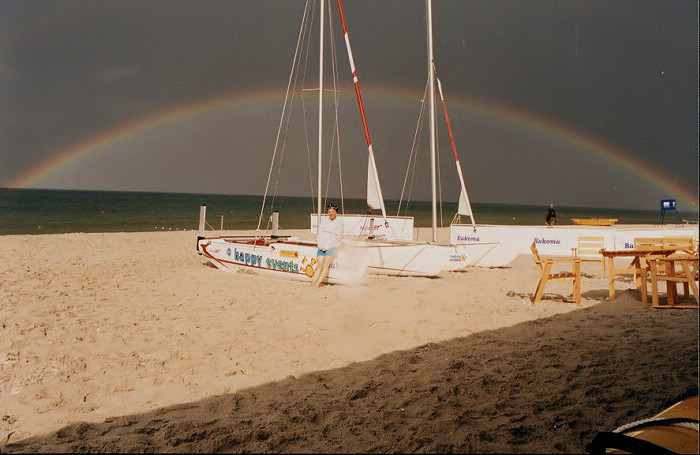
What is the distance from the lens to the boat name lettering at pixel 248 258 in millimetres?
11711

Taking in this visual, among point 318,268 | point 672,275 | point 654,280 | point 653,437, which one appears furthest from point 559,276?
point 653,437

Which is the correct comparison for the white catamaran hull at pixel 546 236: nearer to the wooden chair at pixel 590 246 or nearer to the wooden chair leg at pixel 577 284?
the wooden chair at pixel 590 246

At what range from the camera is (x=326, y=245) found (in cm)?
1062

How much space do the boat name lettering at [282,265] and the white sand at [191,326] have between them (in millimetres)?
408

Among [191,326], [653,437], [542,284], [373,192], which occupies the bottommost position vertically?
[191,326]

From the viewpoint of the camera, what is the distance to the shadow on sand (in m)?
3.37

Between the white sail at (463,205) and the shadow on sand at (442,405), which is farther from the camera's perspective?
the white sail at (463,205)

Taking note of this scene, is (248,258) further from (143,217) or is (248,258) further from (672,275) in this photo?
(143,217)

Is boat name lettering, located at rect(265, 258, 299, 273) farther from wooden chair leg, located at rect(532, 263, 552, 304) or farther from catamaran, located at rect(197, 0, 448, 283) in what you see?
wooden chair leg, located at rect(532, 263, 552, 304)

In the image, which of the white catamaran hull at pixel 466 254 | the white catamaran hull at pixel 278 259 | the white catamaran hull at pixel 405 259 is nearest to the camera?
the white catamaran hull at pixel 278 259

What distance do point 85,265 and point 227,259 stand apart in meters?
4.31

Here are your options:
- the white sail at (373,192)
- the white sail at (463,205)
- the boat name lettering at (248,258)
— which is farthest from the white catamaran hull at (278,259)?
the white sail at (463,205)

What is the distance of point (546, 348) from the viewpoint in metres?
5.29

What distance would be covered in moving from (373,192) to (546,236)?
6363mm
